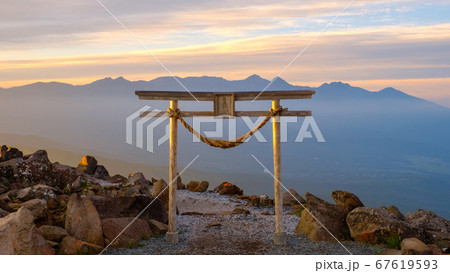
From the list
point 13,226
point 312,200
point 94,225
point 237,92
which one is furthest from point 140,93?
point 312,200

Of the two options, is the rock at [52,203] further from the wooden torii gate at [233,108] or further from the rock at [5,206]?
the wooden torii gate at [233,108]

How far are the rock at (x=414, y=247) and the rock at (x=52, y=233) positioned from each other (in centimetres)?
868

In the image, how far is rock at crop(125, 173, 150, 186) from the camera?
22453mm

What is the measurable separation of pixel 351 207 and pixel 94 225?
7.99m

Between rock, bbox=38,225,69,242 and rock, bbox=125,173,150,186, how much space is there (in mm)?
8122

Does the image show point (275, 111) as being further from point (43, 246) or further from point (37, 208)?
point (37, 208)

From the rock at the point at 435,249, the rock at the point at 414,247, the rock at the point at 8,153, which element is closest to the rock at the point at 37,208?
the rock at the point at 8,153

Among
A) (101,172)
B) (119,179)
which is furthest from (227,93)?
(101,172)

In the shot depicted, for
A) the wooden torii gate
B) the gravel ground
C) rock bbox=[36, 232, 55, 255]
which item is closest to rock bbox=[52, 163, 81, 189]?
the gravel ground

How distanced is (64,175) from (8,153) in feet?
8.78

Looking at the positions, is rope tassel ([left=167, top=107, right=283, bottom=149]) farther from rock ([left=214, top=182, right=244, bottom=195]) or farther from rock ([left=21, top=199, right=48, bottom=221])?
rock ([left=214, top=182, right=244, bottom=195])

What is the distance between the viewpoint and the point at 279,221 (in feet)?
47.8

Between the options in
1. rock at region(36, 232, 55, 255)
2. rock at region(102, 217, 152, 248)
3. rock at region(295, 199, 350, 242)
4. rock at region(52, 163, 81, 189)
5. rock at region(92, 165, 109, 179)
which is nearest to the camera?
rock at region(36, 232, 55, 255)
